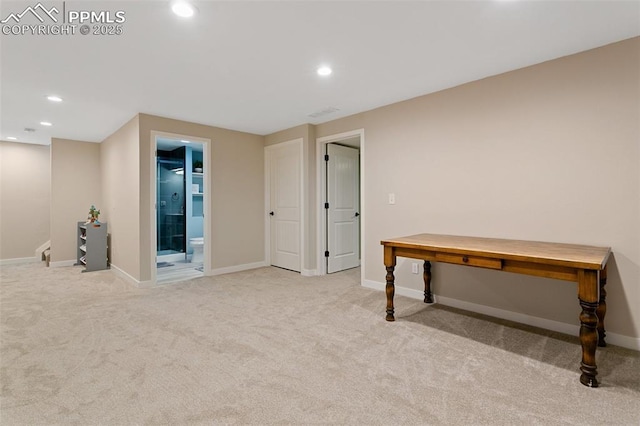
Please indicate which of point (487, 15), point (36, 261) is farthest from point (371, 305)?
point (36, 261)

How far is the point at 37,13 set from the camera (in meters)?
1.99

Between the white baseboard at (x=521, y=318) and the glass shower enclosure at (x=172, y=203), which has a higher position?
the glass shower enclosure at (x=172, y=203)

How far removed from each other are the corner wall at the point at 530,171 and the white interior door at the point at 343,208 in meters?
1.28

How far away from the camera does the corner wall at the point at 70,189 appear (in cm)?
564

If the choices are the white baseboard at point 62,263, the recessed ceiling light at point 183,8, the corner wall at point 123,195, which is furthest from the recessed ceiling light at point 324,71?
the white baseboard at point 62,263

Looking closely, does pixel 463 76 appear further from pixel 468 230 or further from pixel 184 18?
pixel 184 18

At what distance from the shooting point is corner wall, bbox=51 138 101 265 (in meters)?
5.64

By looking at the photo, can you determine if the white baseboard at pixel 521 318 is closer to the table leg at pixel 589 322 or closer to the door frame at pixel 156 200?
the table leg at pixel 589 322

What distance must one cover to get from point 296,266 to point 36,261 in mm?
5452

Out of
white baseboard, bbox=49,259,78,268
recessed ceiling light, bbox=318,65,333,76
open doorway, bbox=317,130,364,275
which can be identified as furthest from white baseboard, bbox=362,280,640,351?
white baseboard, bbox=49,259,78,268

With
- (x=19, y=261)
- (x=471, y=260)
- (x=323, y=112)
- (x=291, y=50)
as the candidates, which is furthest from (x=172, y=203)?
(x=471, y=260)

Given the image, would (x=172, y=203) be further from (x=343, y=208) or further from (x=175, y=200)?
(x=343, y=208)

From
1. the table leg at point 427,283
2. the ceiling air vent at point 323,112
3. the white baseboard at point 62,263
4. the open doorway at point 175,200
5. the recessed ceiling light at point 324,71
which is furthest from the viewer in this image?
the open doorway at point 175,200

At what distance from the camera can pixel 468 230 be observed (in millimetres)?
3100
